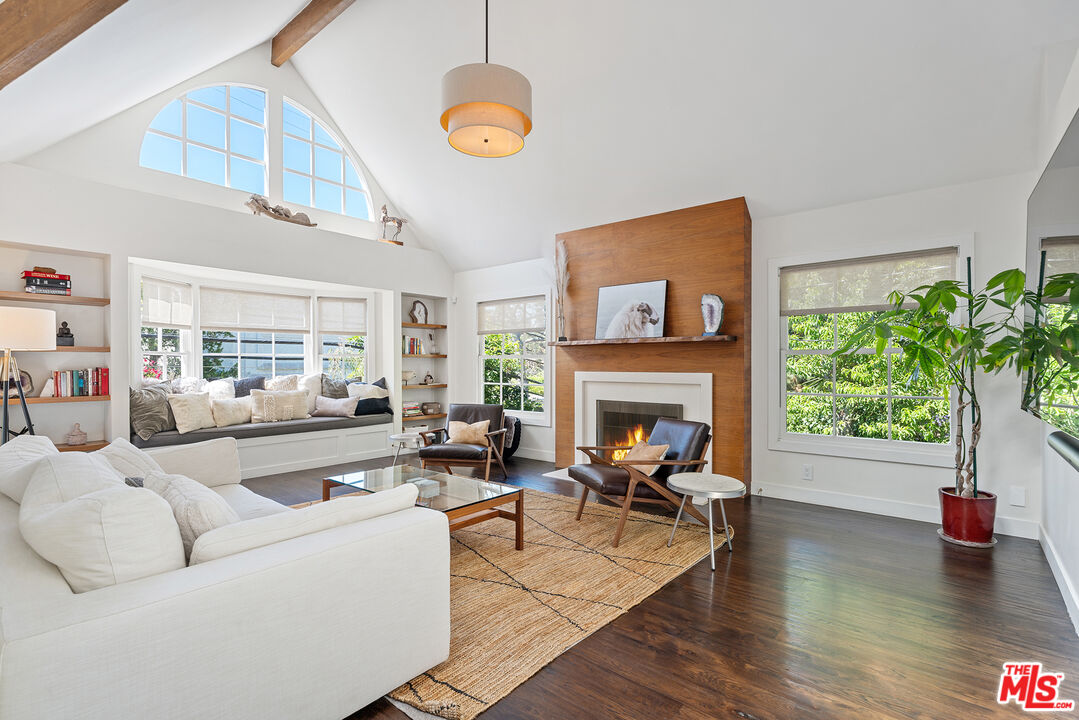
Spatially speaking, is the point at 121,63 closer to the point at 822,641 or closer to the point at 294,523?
the point at 294,523

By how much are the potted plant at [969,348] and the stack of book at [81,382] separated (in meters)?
5.86

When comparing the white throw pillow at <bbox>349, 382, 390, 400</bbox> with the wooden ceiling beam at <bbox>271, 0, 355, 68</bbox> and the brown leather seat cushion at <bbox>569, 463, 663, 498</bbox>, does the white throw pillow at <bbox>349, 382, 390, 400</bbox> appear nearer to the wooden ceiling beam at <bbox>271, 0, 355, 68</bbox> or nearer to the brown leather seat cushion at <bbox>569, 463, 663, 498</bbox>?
the brown leather seat cushion at <bbox>569, 463, 663, 498</bbox>

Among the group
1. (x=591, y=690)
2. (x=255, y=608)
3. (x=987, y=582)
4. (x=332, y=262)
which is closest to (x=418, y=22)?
(x=332, y=262)

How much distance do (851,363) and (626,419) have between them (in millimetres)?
2070

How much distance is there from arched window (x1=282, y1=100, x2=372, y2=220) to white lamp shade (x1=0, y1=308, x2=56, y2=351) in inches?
114

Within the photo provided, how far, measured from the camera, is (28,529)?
55.1 inches

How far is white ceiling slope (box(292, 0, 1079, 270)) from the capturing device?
3260 mm

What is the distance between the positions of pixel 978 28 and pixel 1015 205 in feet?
4.07

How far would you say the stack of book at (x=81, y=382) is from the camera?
4246mm

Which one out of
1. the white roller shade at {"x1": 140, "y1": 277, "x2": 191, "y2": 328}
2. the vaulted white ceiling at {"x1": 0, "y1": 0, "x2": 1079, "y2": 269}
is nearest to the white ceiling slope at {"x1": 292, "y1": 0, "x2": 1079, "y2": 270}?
the vaulted white ceiling at {"x1": 0, "y1": 0, "x2": 1079, "y2": 269}

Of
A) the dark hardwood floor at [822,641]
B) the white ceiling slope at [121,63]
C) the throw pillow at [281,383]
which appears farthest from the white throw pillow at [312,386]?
the dark hardwood floor at [822,641]

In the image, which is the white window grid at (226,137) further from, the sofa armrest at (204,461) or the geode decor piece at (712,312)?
the geode decor piece at (712,312)

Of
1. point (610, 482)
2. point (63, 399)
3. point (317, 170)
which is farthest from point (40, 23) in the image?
point (317, 170)

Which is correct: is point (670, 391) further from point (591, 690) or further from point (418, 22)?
point (418, 22)
